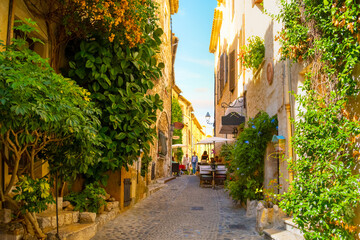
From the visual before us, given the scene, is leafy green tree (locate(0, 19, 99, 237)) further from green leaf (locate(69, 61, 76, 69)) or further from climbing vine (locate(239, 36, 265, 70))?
climbing vine (locate(239, 36, 265, 70))

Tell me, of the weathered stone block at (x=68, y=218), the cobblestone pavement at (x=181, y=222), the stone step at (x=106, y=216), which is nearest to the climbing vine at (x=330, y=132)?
the cobblestone pavement at (x=181, y=222)

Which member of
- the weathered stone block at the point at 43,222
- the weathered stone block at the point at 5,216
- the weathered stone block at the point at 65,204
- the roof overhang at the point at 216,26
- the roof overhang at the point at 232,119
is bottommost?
the weathered stone block at the point at 43,222

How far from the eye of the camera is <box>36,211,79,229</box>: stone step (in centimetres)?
499

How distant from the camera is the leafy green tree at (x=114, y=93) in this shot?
6711 millimetres

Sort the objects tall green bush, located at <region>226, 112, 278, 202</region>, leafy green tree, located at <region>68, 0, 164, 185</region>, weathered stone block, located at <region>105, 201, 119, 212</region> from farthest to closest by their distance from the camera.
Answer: tall green bush, located at <region>226, 112, 278, 202</region> → weathered stone block, located at <region>105, 201, 119, 212</region> → leafy green tree, located at <region>68, 0, 164, 185</region>

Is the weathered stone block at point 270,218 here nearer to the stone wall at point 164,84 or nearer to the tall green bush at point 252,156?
the tall green bush at point 252,156

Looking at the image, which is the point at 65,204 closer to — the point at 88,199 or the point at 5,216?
the point at 88,199

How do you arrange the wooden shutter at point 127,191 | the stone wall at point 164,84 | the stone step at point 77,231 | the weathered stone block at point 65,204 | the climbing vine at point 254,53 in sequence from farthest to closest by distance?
the stone wall at point 164,84
the climbing vine at point 254,53
the wooden shutter at point 127,191
the weathered stone block at point 65,204
the stone step at point 77,231

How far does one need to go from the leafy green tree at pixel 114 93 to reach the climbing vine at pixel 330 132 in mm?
3306

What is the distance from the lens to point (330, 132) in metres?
4.12

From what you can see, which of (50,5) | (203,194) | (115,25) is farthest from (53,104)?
(203,194)

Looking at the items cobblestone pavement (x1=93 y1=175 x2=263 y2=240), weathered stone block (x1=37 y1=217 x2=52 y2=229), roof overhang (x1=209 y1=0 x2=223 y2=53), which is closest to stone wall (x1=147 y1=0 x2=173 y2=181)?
cobblestone pavement (x1=93 y1=175 x2=263 y2=240)

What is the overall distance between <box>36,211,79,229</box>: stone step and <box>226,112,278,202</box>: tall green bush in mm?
3723

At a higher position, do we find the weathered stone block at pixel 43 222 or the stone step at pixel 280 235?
the weathered stone block at pixel 43 222
